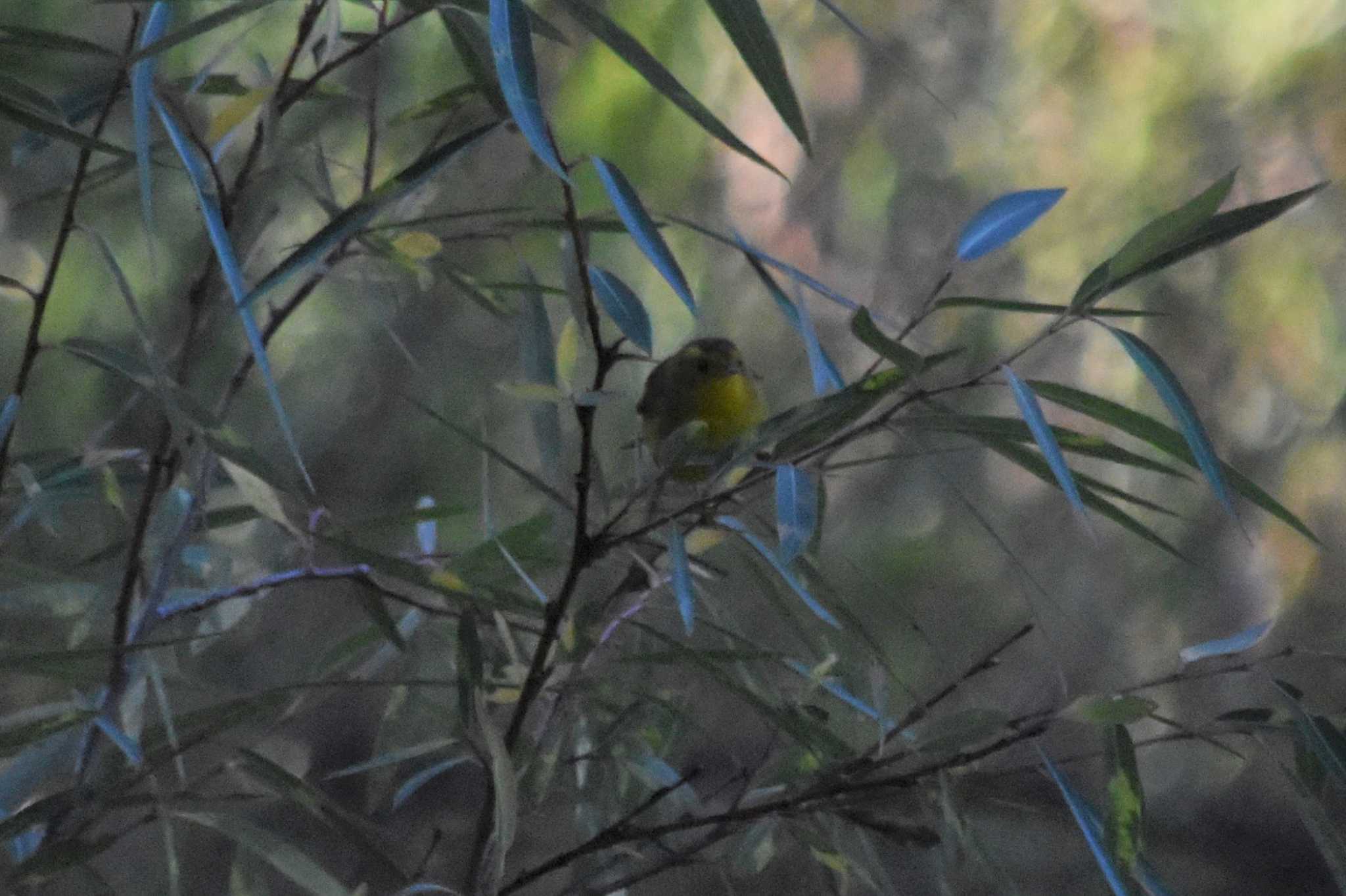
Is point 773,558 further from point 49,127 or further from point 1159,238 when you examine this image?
point 49,127

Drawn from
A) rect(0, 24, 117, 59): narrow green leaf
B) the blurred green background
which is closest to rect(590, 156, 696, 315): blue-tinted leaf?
rect(0, 24, 117, 59): narrow green leaf

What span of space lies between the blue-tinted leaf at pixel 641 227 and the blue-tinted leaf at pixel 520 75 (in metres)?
0.06

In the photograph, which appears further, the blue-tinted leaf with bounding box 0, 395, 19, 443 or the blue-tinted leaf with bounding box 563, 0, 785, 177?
the blue-tinted leaf with bounding box 0, 395, 19, 443

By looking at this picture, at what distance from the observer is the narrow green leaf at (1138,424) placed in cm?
58

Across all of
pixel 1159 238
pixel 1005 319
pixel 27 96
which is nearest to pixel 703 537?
pixel 1159 238

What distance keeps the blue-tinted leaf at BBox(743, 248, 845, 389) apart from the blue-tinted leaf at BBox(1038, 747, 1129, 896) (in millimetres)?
Answer: 210

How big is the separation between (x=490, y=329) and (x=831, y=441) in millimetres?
785

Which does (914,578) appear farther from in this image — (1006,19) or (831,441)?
(831,441)

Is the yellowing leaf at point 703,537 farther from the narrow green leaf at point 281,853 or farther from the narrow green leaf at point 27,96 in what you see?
the narrow green leaf at point 27,96

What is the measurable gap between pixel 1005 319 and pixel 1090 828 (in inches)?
31.7

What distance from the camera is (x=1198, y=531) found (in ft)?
4.43

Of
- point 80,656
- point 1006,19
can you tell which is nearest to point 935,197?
point 1006,19

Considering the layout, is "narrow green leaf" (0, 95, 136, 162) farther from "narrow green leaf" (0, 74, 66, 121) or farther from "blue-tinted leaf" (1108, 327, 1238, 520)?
"blue-tinted leaf" (1108, 327, 1238, 520)

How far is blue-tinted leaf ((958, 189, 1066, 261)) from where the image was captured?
23.5 inches
